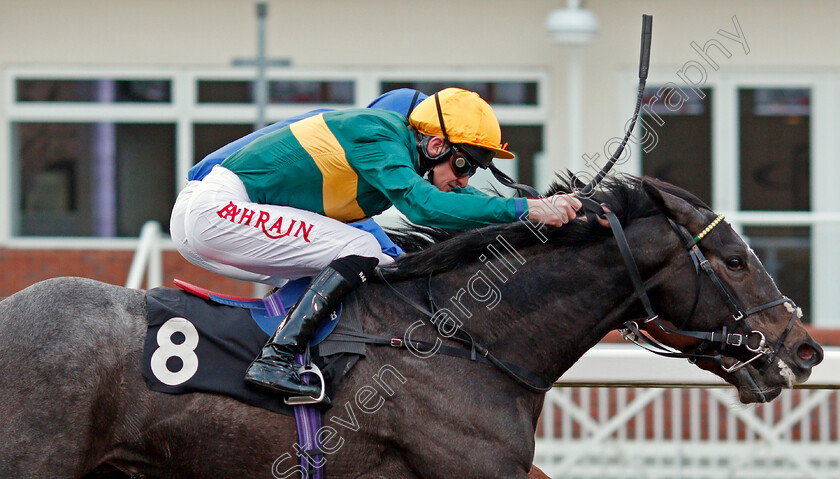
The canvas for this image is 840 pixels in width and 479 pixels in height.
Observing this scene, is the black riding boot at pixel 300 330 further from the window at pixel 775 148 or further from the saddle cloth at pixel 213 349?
the window at pixel 775 148

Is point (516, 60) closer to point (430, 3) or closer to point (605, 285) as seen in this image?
point (430, 3)

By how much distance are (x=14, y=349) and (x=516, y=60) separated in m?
6.43

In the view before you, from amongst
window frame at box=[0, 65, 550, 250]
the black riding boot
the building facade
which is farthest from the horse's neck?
window frame at box=[0, 65, 550, 250]

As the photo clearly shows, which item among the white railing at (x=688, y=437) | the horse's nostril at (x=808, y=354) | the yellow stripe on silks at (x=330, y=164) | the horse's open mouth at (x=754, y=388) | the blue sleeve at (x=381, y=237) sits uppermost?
the yellow stripe on silks at (x=330, y=164)

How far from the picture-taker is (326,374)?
3.01 metres

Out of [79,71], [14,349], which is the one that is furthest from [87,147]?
[14,349]

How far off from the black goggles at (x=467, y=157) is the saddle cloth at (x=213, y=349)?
55 cm

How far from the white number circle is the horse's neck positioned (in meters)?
0.79

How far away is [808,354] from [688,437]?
3510mm

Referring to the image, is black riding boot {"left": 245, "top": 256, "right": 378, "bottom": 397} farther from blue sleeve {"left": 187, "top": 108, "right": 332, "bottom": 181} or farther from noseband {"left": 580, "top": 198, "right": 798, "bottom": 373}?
noseband {"left": 580, "top": 198, "right": 798, "bottom": 373}

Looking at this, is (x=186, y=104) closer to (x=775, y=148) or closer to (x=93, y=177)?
(x=93, y=177)

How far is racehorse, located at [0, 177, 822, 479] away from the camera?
2904mm

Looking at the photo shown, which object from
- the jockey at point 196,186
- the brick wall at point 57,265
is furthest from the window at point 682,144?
the jockey at point 196,186

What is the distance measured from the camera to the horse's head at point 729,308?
3.10 metres
